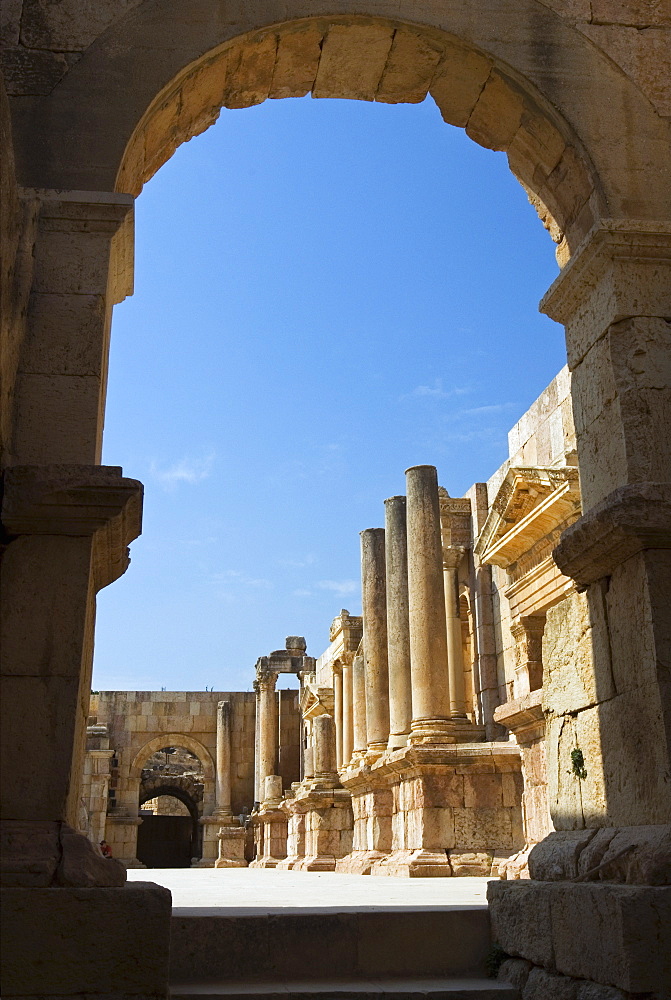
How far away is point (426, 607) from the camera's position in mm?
14438

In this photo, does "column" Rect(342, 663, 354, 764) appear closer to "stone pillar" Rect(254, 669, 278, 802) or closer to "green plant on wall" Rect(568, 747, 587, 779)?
"stone pillar" Rect(254, 669, 278, 802)

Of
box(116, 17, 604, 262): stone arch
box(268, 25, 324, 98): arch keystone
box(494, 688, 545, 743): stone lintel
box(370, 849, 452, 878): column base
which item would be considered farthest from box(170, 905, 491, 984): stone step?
box(370, 849, 452, 878): column base

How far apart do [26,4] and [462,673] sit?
1469cm

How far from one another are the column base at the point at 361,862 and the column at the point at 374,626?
8.20ft

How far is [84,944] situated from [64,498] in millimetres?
1790

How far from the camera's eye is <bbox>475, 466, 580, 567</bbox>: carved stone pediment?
11.8 meters

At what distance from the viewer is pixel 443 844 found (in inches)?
478

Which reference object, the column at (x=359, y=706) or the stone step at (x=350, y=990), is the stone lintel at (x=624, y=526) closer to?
the stone step at (x=350, y=990)

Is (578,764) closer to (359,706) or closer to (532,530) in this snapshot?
(532,530)

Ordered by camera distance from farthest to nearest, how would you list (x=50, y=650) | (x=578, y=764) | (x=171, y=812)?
(x=171, y=812)
(x=578, y=764)
(x=50, y=650)

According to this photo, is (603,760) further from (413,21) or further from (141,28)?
(141,28)

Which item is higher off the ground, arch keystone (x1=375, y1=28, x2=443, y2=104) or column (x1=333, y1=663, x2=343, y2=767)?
arch keystone (x1=375, y1=28, x2=443, y2=104)

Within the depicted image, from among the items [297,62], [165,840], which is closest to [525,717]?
[297,62]

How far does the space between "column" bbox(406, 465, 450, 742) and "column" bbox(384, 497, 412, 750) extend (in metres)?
1.31
